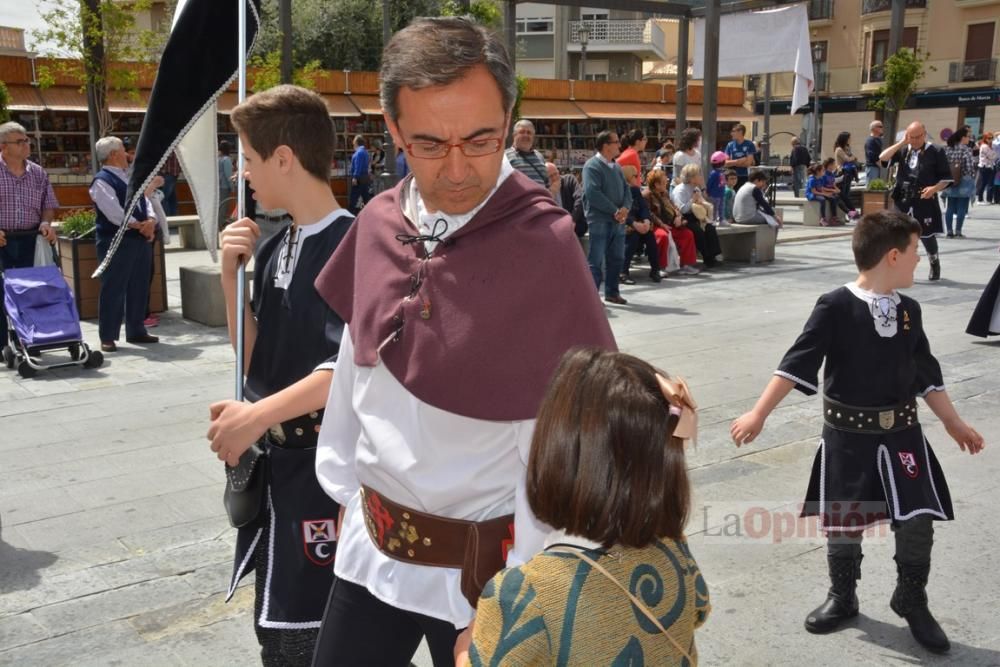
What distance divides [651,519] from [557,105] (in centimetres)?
3006

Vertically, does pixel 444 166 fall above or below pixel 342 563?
above

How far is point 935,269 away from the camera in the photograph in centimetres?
1171

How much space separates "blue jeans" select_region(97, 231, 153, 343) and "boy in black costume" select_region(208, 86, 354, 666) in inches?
246

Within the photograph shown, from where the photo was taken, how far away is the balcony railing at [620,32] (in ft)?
172

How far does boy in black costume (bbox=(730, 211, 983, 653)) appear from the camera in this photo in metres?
3.46

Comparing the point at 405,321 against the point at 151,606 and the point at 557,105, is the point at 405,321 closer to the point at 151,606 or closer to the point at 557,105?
the point at 151,606

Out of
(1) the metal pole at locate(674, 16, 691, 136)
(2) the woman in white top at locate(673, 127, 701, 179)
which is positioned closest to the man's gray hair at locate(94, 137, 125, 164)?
(2) the woman in white top at locate(673, 127, 701, 179)

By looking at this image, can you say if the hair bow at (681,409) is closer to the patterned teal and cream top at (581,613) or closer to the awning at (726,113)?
the patterned teal and cream top at (581,613)

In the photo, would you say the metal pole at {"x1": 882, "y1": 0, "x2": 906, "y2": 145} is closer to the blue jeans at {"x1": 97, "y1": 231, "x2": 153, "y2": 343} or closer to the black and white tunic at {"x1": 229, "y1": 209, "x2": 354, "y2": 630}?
the blue jeans at {"x1": 97, "y1": 231, "x2": 153, "y2": 343}

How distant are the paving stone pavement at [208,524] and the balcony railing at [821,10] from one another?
4748 cm

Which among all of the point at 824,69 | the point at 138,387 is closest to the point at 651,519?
the point at 138,387

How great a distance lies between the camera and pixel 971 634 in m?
3.58

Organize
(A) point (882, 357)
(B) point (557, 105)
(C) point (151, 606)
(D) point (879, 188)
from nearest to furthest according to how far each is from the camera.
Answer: (A) point (882, 357), (C) point (151, 606), (D) point (879, 188), (B) point (557, 105)

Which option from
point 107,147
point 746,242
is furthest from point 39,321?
point 746,242
